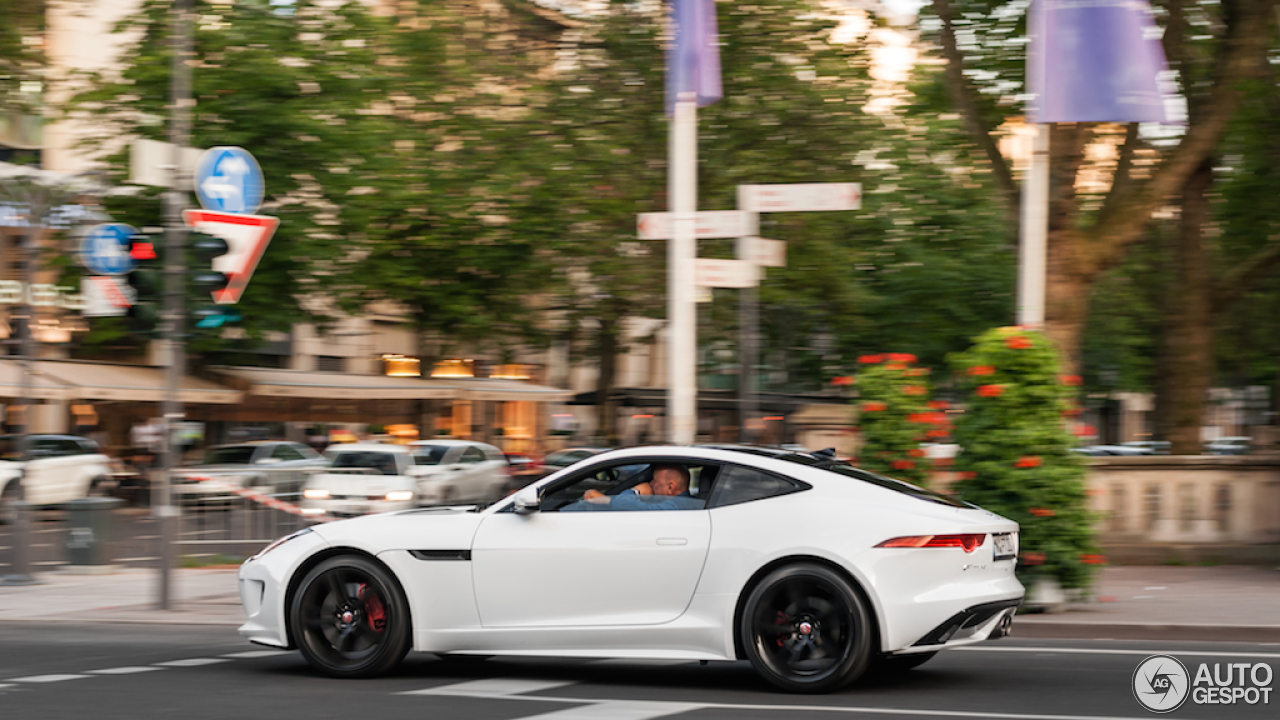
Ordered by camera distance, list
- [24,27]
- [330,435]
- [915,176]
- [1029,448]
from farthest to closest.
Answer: [330,435] < [915,176] < [24,27] < [1029,448]

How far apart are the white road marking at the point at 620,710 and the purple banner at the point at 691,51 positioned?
7.65m

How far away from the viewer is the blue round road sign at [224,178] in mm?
13328

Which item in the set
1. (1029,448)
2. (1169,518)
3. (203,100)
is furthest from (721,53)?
(1029,448)

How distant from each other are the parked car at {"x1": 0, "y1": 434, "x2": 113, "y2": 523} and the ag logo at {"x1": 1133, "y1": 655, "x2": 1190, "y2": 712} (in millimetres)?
23135

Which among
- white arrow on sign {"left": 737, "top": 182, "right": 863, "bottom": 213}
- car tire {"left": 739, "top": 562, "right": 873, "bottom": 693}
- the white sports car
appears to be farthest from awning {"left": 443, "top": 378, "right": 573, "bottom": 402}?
car tire {"left": 739, "top": 562, "right": 873, "bottom": 693}

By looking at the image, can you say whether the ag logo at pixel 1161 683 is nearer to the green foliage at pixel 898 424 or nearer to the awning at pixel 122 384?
the green foliage at pixel 898 424

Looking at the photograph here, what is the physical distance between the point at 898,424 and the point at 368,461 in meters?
16.2

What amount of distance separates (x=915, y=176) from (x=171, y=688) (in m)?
25.9

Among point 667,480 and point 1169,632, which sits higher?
point 667,480

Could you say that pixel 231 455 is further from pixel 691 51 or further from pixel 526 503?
pixel 526 503

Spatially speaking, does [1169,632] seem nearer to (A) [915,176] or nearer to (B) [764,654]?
(B) [764,654]

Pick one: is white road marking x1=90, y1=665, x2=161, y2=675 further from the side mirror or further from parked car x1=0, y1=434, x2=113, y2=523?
parked car x1=0, y1=434, x2=113, y2=523

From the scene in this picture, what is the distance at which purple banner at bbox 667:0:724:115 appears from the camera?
14180mm

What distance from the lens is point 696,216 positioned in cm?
1356
